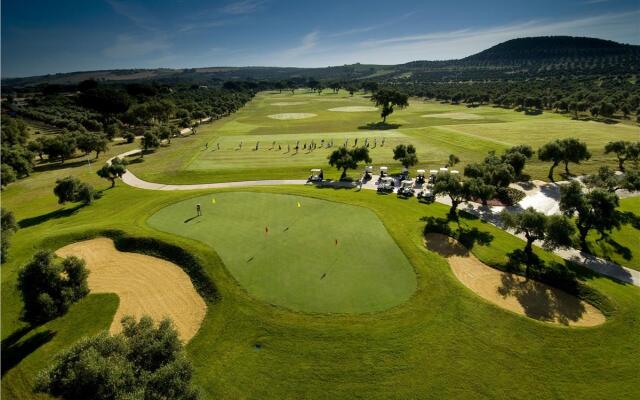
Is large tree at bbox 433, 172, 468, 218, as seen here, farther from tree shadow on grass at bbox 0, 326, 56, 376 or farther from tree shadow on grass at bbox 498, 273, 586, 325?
tree shadow on grass at bbox 0, 326, 56, 376

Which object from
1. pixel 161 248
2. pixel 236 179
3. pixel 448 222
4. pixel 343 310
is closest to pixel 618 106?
pixel 448 222

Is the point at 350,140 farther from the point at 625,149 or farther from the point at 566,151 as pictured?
the point at 625,149

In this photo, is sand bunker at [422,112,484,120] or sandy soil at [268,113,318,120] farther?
sandy soil at [268,113,318,120]

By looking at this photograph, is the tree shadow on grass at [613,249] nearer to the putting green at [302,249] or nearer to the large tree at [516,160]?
the large tree at [516,160]

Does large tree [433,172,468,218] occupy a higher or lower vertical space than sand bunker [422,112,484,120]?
lower

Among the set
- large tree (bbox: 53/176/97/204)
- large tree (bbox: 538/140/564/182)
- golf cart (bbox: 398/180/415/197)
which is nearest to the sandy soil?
golf cart (bbox: 398/180/415/197)

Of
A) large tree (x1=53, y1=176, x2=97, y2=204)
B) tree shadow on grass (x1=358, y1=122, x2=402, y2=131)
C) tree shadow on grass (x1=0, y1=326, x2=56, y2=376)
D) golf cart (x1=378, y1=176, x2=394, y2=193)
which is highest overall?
tree shadow on grass (x1=358, y1=122, x2=402, y2=131)

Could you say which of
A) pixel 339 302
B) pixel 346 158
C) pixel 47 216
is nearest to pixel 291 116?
pixel 346 158
